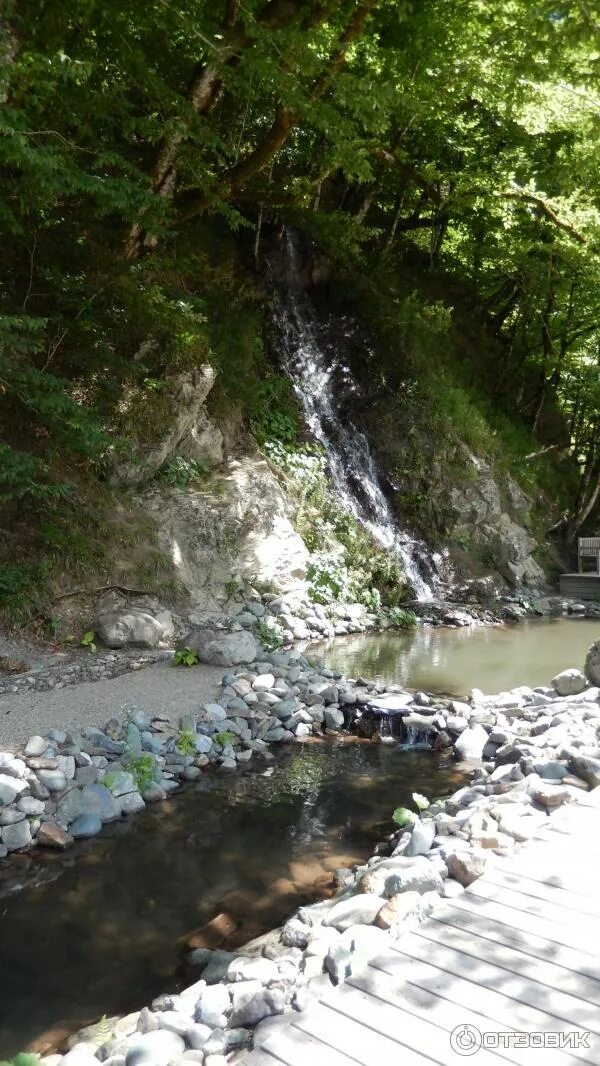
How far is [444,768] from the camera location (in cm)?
604

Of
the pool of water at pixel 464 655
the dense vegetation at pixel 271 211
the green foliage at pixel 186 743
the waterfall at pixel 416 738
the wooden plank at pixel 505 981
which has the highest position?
the dense vegetation at pixel 271 211

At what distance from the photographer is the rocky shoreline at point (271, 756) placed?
2.70 meters

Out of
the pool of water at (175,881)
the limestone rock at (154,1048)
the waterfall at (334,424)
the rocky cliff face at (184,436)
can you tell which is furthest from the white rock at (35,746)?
the waterfall at (334,424)

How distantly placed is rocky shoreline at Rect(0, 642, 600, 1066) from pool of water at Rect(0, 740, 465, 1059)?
20 centimetres

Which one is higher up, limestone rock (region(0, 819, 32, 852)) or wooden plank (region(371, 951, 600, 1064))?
wooden plank (region(371, 951, 600, 1064))

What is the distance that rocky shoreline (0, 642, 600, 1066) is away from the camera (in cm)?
270

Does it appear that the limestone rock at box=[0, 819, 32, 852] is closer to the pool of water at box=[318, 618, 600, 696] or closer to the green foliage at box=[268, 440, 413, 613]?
the pool of water at box=[318, 618, 600, 696]

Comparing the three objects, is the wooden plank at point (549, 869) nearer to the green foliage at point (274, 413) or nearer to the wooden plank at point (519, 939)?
the wooden plank at point (519, 939)

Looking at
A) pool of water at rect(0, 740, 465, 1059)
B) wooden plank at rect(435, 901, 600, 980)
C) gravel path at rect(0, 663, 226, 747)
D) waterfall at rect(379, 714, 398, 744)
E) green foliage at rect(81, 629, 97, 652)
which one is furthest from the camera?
green foliage at rect(81, 629, 97, 652)

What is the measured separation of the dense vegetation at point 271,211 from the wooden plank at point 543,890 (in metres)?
5.29

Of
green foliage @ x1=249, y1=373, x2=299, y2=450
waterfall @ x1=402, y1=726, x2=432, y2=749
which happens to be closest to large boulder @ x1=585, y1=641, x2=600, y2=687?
waterfall @ x1=402, y1=726, x2=432, y2=749

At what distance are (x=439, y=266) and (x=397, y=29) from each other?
7694 millimetres

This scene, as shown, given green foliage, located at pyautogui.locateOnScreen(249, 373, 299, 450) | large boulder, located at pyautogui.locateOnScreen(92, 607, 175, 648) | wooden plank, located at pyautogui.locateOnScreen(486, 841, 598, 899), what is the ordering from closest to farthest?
wooden plank, located at pyautogui.locateOnScreen(486, 841, 598, 899) → large boulder, located at pyautogui.locateOnScreen(92, 607, 175, 648) → green foliage, located at pyautogui.locateOnScreen(249, 373, 299, 450)

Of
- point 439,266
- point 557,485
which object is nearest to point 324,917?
point 557,485
